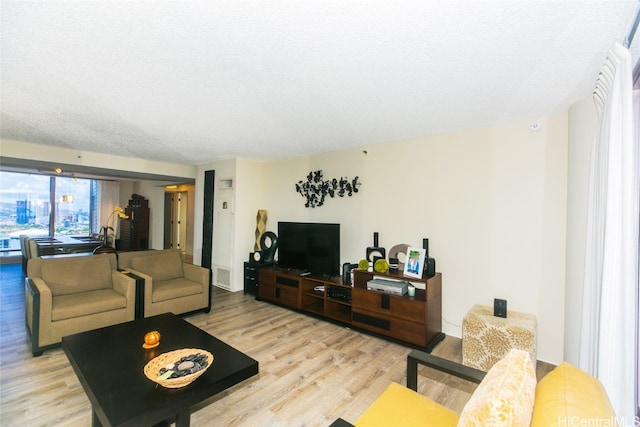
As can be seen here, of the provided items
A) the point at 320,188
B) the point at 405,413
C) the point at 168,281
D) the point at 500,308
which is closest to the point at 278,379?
the point at 405,413

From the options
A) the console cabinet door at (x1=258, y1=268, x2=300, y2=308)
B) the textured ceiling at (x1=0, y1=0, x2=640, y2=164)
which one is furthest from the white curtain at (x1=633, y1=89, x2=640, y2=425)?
the console cabinet door at (x1=258, y1=268, x2=300, y2=308)

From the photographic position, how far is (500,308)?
277 cm

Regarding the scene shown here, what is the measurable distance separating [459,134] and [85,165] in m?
5.72

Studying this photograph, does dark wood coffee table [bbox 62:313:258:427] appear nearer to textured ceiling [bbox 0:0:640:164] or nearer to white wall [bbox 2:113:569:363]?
textured ceiling [bbox 0:0:640:164]

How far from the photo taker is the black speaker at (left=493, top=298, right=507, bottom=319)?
2748 mm

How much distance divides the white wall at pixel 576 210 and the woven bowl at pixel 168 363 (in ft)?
8.98

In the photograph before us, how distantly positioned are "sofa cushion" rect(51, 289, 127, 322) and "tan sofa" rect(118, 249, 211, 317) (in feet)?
0.92

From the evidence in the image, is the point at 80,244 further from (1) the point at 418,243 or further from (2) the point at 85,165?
(1) the point at 418,243

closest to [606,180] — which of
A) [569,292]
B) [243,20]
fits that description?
[569,292]

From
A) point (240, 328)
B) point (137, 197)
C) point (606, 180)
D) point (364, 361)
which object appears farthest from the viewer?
point (137, 197)

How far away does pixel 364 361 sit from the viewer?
268 cm

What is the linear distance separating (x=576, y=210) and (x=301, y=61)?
2581 millimetres

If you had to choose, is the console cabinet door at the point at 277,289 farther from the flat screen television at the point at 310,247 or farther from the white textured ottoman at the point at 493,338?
the white textured ottoman at the point at 493,338

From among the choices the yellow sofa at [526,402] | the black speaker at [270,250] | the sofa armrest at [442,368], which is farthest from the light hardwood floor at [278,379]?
the black speaker at [270,250]
